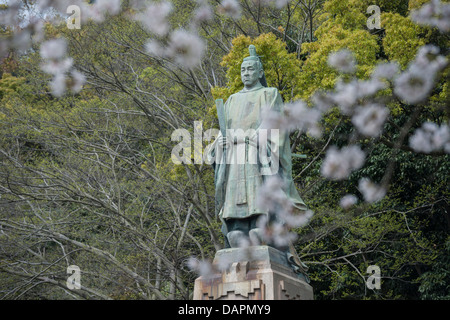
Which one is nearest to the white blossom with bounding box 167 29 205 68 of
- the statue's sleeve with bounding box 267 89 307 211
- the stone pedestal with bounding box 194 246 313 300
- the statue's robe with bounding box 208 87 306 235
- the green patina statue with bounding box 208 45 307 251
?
the green patina statue with bounding box 208 45 307 251

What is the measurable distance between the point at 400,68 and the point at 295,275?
16.2ft

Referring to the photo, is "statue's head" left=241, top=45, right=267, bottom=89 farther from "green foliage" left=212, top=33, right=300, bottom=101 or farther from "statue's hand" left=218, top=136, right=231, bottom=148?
"green foliage" left=212, top=33, right=300, bottom=101

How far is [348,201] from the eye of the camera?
11.7 meters

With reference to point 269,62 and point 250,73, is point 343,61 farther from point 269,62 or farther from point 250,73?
point 250,73

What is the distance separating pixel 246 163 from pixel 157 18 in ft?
23.1

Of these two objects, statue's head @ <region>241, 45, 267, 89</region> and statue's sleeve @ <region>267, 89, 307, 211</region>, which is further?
statue's head @ <region>241, 45, 267, 89</region>

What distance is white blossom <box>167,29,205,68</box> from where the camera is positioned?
11.8 m

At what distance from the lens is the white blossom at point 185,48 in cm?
1180

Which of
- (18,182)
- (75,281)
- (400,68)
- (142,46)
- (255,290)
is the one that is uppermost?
(142,46)

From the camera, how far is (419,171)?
37.6ft

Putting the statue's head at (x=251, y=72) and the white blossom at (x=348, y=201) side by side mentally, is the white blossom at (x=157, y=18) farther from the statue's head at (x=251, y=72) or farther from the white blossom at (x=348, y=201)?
the statue's head at (x=251, y=72)

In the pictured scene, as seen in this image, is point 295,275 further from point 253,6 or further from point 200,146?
point 253,6

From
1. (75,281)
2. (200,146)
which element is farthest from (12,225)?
(200,146)

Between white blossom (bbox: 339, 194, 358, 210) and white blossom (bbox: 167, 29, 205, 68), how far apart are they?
420 centimetres
